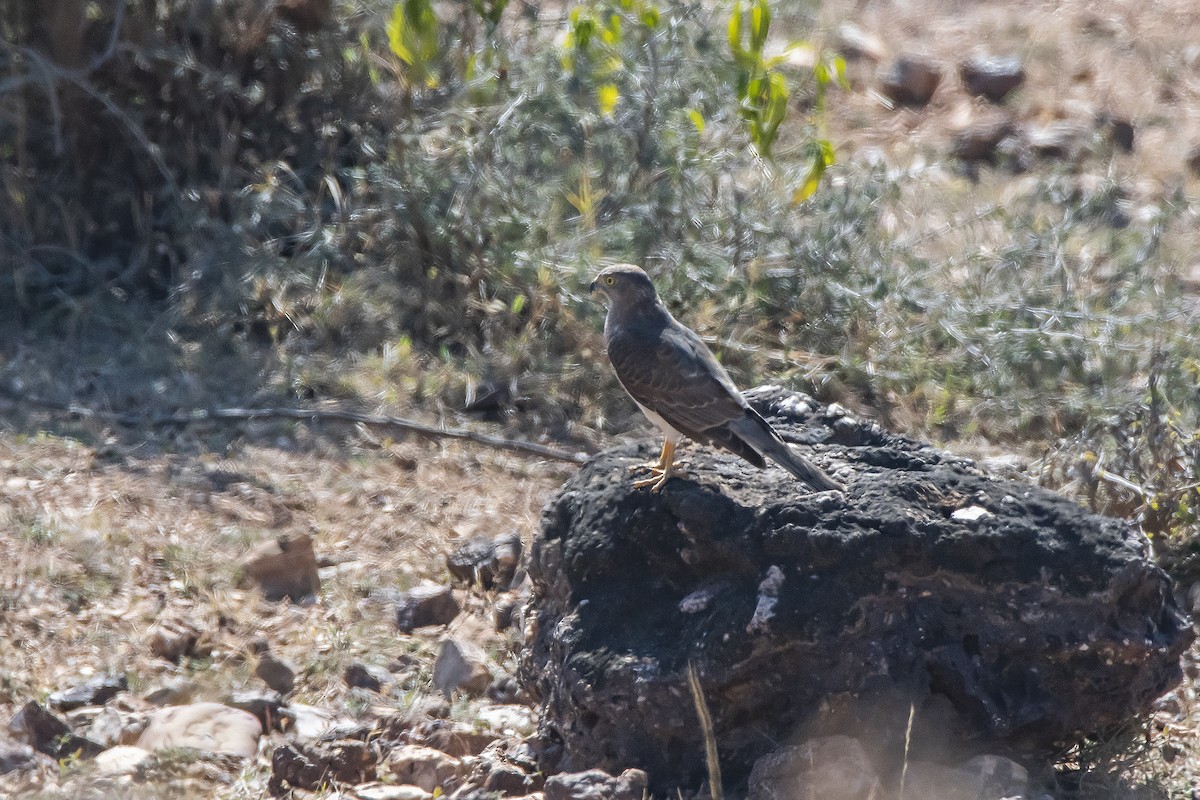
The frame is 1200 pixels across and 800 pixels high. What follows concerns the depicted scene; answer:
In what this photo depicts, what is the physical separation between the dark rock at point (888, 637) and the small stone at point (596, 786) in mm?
176

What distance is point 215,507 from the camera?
238 inches

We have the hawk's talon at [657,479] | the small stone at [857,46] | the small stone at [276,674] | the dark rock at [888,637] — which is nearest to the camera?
the dark rock at [888,637]

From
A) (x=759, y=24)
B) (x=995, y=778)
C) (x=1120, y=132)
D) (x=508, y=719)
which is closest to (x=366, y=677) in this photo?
(x=508, y=719)

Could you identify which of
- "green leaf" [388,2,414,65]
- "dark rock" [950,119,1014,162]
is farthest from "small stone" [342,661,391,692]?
"dark rock" [950,119,1014,162]

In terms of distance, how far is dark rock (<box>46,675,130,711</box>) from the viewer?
4617 mm

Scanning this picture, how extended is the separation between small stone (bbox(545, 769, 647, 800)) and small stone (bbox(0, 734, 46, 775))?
170cm

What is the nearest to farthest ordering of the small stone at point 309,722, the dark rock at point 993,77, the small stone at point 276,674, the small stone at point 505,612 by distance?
the small stone at point 309,722, the small stone at point 276,674, the small stone at point 505,612, the dark rock at point 993,77

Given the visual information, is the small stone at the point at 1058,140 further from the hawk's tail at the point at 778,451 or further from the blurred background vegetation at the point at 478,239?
the hawk's tail at the point at 778,451

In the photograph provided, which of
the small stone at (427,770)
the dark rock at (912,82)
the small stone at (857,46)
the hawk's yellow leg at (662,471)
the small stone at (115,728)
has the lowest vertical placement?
the small stone at (115,728)

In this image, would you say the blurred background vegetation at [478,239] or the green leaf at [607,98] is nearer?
the green leaf at [607,98]

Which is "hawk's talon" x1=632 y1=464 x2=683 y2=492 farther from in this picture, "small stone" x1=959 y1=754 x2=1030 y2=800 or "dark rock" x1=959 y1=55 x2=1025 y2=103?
"dark rock" x1=959 y1=55 x2=1025 y2=103

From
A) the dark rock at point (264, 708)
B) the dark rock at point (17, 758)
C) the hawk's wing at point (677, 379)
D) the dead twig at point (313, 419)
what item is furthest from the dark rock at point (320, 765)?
the dead twig at point (313, 419)

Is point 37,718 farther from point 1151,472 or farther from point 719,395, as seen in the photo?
point 1151,472

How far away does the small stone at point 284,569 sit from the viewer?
5551 millimetres
